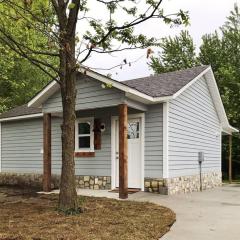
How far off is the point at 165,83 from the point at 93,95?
2.56 meters

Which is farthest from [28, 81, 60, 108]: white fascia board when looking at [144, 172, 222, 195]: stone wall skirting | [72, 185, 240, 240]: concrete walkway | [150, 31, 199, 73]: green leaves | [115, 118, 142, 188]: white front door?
[150, 31, 199, 73]: green leaves

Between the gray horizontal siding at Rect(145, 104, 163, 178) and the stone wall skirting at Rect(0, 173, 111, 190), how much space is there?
1587mm

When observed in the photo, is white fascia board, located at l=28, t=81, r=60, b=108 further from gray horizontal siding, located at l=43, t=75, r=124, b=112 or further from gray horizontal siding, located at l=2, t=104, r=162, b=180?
gray horizontal siding, located at l=2, t=104, r=162, b=180

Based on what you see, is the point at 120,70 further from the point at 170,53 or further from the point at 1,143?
the point at 170,53

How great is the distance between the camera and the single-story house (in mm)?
11594

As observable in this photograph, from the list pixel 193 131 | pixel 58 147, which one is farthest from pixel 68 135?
pixel 58 147

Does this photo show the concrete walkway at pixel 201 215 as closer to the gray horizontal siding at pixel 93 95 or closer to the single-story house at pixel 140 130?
the single-story house at pixel 140 130

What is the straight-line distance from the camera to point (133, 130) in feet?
41.0

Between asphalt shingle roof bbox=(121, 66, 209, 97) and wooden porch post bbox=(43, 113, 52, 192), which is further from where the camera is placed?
wooden porch post bbox=(43, 113, 52, 192)

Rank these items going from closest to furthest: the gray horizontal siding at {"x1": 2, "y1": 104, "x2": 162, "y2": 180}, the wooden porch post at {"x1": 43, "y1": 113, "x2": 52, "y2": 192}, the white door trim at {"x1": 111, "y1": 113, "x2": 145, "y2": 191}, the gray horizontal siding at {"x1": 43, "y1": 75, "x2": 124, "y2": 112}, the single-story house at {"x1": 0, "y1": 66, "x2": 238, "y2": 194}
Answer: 1. the gray horizontal siding at {"x1": 43, "y1": 75, "x2": 124, "y2": 112}
2. the single-story house at {"x1": 0, "y1": 66, "x2": 238, "y2": 194}
3. the gray horizontal siding at {"x1": 2, "y1": 104, "x2": 162, "y2": 180}
4. the white door trim at {"x1": 111, "y1": 113, "x2": 145, "y2": 191}
5. the wooden porch post at {"x1": 43, "y1": 113, "x2": 52, "y2": 192}

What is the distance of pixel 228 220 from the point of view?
7840mm

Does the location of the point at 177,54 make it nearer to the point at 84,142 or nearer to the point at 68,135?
the point at 84,142

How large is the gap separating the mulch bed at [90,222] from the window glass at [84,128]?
14.5ft

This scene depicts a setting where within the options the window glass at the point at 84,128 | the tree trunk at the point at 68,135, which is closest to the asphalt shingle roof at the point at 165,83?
the window glass at the point at 84,128
